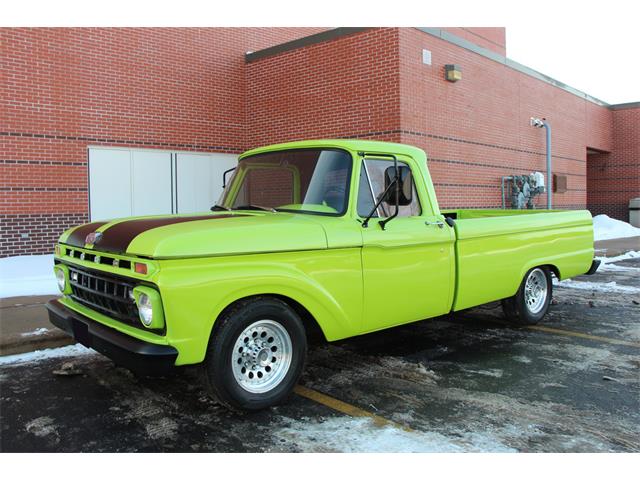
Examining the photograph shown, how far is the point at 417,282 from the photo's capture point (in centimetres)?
491

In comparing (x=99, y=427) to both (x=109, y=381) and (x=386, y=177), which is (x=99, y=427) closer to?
(x=109, y=381)

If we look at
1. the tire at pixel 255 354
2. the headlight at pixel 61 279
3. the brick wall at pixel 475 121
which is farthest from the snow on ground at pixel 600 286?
the headlight at pixel 61 279

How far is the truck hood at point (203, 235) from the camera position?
354 cm

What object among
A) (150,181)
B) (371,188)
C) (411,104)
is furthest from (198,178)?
(371,188)

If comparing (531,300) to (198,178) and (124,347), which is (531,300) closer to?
(124,347)

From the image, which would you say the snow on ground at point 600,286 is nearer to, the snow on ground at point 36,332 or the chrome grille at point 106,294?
the chrome grille at point 106,294

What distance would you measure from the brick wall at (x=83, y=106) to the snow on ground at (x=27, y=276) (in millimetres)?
629

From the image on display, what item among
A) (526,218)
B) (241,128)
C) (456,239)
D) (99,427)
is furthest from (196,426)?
(241,128)

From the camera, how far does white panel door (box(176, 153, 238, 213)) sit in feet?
42.2

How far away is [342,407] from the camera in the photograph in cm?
408

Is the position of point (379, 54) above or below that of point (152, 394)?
above

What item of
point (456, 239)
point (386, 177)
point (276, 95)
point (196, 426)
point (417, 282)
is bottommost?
point (196, 426)

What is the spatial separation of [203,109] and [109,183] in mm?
2915

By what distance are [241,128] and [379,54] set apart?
4249mm
